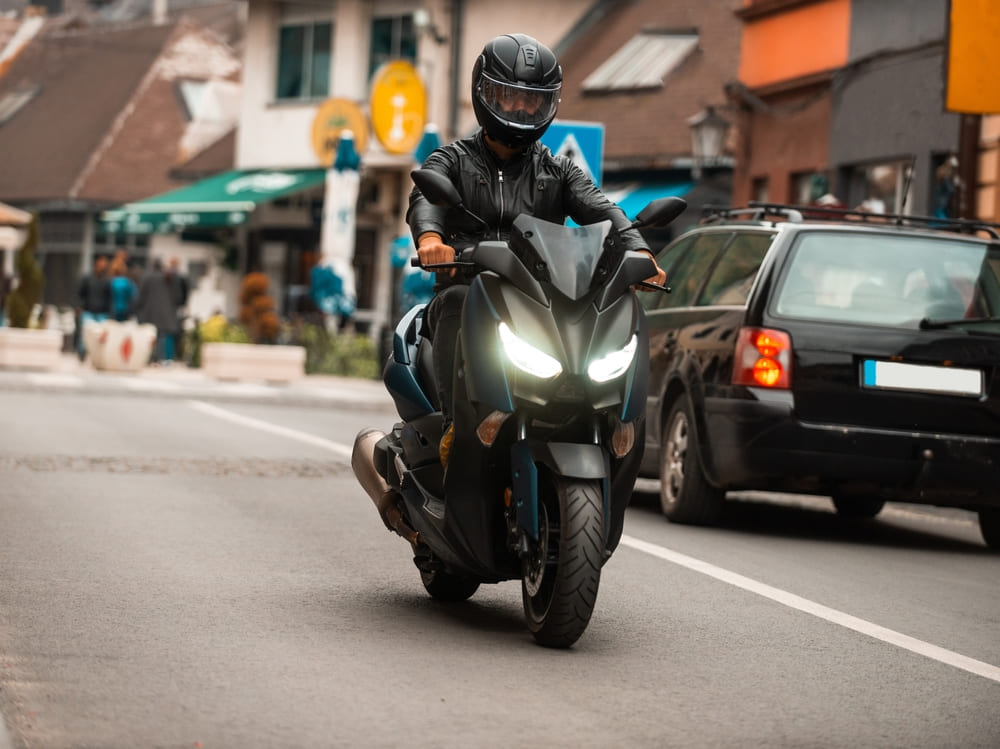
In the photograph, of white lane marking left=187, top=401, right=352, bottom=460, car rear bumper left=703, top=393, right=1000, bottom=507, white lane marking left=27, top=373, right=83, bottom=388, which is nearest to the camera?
car rear bumper left=703, top=393, right=1000, bottom=507

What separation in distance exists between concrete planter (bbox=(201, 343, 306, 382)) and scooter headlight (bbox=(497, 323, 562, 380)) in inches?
906

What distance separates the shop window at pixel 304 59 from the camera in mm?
42781

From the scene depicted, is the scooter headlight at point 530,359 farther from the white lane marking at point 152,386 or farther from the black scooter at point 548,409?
the white lane marking at point 152,386

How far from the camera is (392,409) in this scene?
23.9 metres

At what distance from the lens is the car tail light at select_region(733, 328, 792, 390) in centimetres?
1062

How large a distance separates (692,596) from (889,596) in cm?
99

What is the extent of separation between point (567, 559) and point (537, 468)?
360mm

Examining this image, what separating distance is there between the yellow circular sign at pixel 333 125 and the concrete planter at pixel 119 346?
11100 millimetres

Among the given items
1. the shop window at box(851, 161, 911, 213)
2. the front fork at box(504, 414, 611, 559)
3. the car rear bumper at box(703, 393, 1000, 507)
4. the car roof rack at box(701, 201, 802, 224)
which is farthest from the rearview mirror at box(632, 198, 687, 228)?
the shop window at box(851, 161, 911, 213)

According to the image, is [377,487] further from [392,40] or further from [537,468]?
[392,40]

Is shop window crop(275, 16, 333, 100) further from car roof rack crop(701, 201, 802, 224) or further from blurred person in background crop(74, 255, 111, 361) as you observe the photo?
car roof rack crop(701, 201, 802, 224)

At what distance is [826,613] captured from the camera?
7965mm

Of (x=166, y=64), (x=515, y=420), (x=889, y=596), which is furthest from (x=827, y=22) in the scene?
(x=166, y=64)

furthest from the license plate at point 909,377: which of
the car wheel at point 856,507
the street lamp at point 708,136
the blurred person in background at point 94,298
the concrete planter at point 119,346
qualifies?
the blurred person in background at point 94,298
